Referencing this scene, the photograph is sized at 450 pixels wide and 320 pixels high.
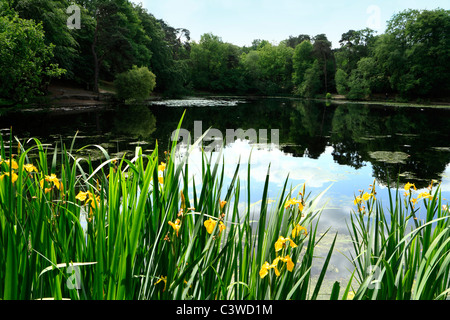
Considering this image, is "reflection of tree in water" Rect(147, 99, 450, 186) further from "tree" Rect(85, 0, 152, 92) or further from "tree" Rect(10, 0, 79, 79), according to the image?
"tree" Rect(85, 0, 152, 92)

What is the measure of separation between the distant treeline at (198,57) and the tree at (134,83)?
5.84ft

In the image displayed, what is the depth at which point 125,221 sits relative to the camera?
1.06 metres

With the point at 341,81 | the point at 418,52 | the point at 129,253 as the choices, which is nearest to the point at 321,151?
the point at 129,253

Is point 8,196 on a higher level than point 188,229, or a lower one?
higher

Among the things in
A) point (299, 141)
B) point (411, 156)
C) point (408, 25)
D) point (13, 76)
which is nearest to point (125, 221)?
point (411, 156)

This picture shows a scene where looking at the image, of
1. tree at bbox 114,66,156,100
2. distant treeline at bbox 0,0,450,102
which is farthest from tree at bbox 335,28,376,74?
tree at bbox 114,66,156,100

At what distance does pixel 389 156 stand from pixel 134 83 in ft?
62.7

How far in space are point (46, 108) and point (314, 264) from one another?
1743cm

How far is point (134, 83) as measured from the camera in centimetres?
2275

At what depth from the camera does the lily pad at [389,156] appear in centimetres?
720

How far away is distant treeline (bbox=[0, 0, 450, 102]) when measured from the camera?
569 inches

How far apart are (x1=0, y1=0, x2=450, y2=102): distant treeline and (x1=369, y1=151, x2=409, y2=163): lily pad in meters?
13.4

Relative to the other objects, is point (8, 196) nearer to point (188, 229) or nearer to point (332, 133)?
point (188, 229)

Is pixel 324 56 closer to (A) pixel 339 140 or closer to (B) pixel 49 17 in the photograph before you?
(B) pixel 49 17
